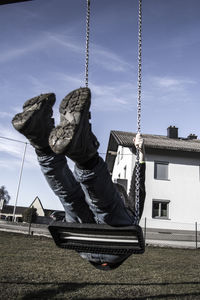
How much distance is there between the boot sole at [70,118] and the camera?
70.5 inches

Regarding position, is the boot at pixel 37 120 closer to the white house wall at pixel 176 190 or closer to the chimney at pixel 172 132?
the white house wall at pixel 176 190

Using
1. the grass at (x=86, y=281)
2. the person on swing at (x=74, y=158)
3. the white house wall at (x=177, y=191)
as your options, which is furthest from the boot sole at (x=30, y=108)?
the white house wall at (x=177, y=191)

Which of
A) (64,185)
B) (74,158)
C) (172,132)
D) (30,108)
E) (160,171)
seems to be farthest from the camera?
(172,132)

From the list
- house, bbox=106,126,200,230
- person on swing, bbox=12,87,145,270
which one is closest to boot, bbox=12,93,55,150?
person on swing, bbox=12,87,145,270

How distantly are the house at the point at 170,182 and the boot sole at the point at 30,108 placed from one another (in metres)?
13.6

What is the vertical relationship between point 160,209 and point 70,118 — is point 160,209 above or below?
below

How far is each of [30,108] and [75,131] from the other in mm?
515

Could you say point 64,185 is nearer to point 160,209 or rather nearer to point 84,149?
point 84,149

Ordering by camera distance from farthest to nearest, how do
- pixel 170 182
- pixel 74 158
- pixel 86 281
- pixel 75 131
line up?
1. pixel 170 182
2. pixel 86 281
3. pixel 74 158
4. pixel 75 131

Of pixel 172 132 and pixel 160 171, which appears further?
pixel 172 132

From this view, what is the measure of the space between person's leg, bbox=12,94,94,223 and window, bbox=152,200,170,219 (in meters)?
14.6

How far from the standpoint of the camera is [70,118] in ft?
6.30

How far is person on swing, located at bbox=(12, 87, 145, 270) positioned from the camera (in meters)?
1.86

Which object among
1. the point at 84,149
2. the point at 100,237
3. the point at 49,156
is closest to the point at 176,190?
the point at 100,237
